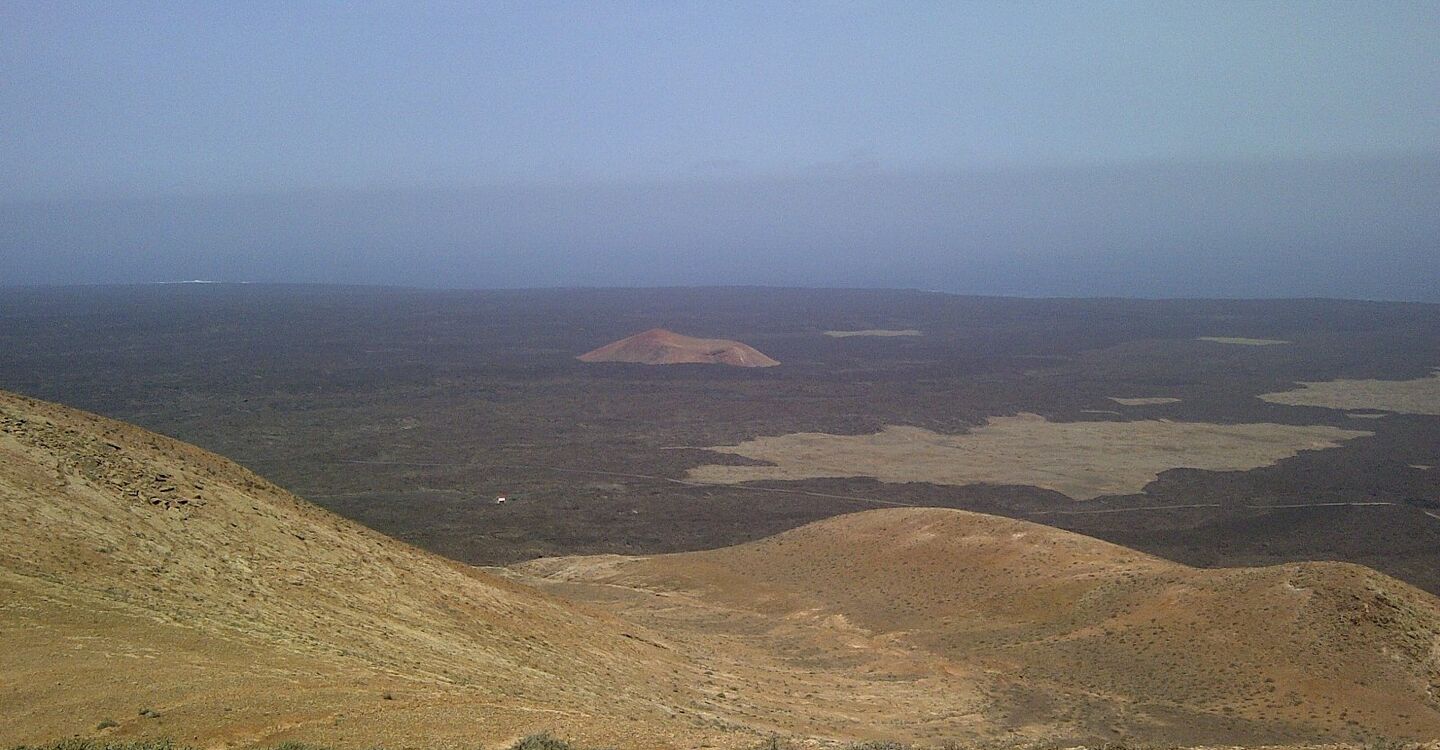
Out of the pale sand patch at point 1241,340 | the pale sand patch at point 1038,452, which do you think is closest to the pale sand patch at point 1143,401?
the pale sand patch at point 1038,452

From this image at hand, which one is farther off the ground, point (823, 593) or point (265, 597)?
point (265, 597)

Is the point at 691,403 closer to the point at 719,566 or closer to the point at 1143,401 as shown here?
the point at 1143,401

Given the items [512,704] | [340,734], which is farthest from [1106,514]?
[340,734]

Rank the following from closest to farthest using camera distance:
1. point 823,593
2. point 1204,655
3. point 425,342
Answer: point 1204,655
point 823,593
point 425,342

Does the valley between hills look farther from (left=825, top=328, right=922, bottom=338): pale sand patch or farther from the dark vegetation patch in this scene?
(left=825, top=328, right=922, bottom=338): pale sand patch

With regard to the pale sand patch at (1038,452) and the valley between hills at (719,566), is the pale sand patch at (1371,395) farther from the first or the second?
the pale sand patch at (1038,452)

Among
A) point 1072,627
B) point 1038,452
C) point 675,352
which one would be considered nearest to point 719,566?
point 1072,627

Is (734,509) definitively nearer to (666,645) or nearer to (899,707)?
(666,645)
